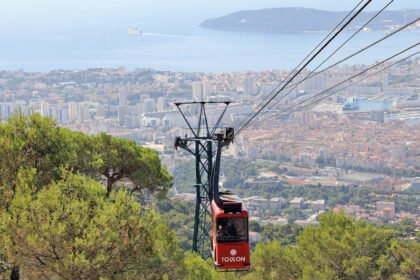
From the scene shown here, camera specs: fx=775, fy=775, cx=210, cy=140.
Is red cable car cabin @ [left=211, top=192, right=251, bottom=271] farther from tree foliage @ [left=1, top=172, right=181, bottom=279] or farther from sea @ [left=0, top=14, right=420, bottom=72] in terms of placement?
sea @ [left=0, top=14, right=420, bottom=72]

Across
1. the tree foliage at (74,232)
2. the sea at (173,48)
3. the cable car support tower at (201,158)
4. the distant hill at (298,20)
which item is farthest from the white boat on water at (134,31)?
the tree foliage at (74,232)

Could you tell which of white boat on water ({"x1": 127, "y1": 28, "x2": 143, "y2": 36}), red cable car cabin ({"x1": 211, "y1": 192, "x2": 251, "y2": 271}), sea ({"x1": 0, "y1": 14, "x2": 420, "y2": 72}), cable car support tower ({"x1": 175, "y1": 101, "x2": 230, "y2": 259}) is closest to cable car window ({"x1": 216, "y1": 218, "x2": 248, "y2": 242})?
red cable car cabin ({"x1": 211, "y1": 192, "x2": 251, "y2": 271})

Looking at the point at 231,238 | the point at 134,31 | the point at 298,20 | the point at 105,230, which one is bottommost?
the point at 231,238

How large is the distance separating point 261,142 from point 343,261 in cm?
3797

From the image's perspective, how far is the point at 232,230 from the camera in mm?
7332

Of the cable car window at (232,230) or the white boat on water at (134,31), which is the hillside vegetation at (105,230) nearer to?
the cable car window at (232,230)

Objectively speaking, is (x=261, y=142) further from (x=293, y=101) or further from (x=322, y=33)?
(x=322, y=33)

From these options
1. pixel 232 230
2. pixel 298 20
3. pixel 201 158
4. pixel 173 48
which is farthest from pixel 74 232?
pixel 173 48

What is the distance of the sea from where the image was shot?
267 ft

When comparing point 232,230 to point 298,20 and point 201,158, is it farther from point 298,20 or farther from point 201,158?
point 298,20

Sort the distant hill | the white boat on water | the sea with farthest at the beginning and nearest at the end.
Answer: the white boat on water < the sea < the distant hill

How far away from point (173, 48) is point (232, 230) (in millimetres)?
91013

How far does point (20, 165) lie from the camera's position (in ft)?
26.8

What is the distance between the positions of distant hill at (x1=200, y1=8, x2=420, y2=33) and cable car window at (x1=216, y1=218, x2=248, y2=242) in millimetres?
60172
